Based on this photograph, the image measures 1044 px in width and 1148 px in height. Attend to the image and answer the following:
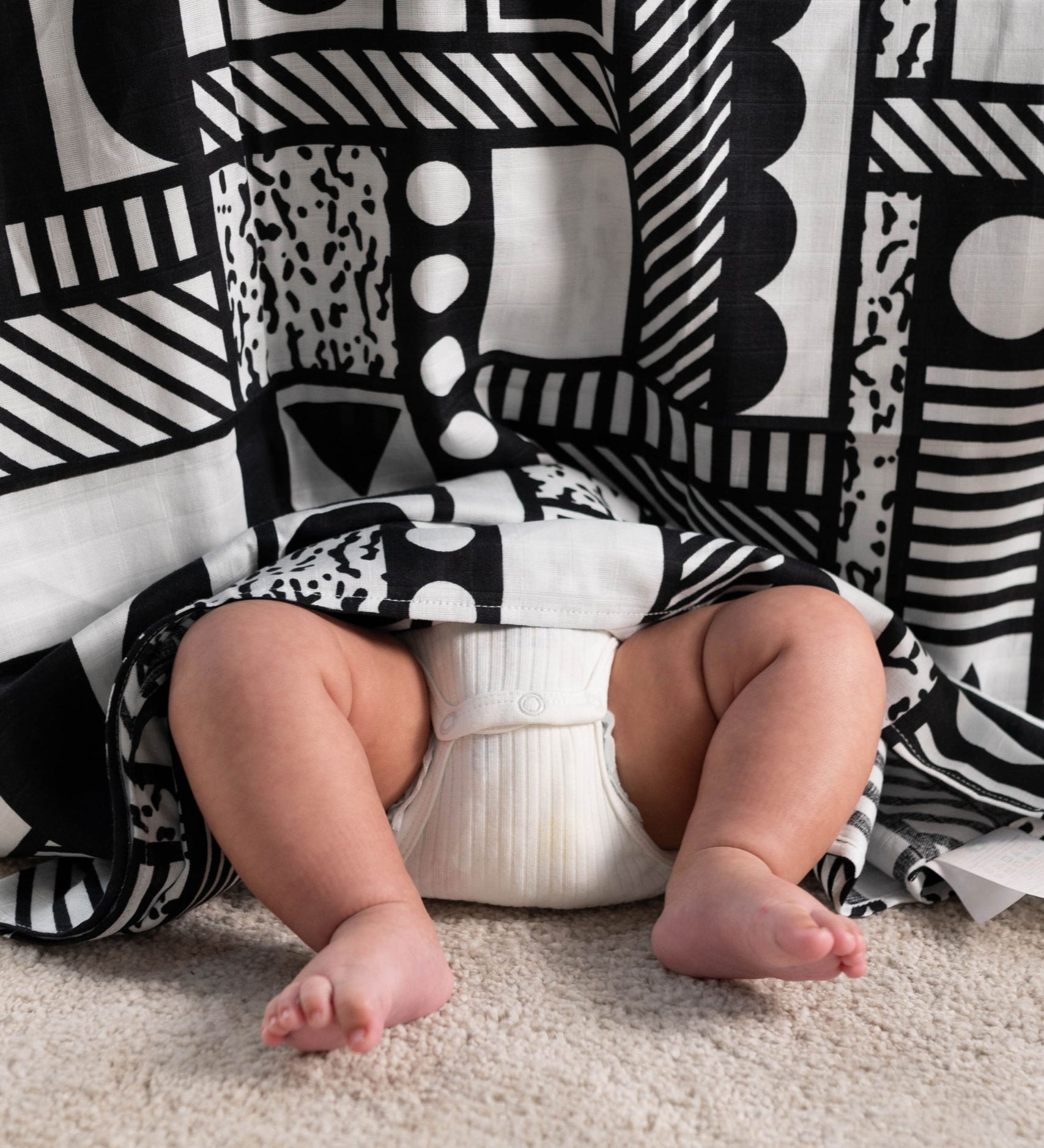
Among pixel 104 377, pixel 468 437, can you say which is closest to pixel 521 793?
pixel 468 437

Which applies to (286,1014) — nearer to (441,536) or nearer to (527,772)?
(527,772)

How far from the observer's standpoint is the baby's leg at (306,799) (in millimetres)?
566

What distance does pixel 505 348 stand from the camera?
0.92m

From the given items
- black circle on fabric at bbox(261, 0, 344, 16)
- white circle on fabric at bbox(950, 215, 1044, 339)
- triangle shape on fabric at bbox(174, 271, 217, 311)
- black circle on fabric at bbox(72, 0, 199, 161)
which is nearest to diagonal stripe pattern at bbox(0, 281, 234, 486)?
triangle shape on fabric at bbox(174, 271, 217, 311)

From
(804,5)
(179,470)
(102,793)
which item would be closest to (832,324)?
(804,5)

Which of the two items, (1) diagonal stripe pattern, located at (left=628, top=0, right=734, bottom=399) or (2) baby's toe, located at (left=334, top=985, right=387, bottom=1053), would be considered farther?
(1) diagonal stripe pattern, located at (left=628, top=0, right=734, bottom=399)

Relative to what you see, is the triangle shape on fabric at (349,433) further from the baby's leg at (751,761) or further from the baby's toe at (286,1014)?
the baby's toe at (286,1014)

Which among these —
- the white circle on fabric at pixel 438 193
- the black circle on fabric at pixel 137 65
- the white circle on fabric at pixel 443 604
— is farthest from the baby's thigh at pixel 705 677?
the black circle on fabric at pixel 137 65

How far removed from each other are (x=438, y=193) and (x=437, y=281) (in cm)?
6

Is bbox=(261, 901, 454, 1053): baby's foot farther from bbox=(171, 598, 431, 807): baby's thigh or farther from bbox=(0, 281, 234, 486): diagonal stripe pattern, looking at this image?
bbox=(0, 281, 234, 486): diagonal stripe pattern

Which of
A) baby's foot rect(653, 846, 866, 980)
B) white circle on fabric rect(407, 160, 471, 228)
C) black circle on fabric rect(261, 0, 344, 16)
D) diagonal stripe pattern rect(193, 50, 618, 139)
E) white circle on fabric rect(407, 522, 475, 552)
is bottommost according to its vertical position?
baby's foot rect(653, 846, 866, 980)

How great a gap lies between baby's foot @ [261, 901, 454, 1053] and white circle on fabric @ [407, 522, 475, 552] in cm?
26

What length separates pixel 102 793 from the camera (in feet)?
2.55

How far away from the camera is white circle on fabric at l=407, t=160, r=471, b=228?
834 millimetres
